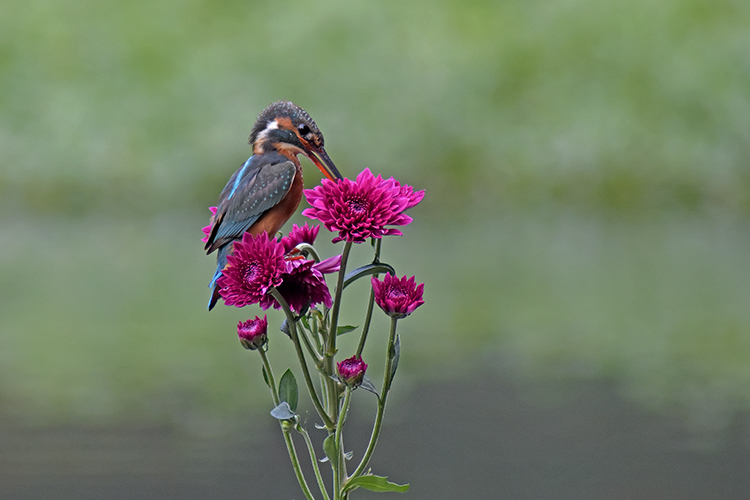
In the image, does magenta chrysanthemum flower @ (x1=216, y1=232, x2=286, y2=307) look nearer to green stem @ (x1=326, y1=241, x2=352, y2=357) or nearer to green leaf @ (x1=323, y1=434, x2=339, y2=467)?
green stem @ (x1=326, y1=241, x2=352, y2=357)

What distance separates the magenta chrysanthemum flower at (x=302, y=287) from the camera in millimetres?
784

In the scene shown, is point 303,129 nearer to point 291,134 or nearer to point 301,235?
point 291,134

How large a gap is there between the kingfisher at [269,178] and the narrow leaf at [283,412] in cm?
16

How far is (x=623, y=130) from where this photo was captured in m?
7.19

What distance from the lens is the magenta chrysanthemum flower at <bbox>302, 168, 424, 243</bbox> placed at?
754mm

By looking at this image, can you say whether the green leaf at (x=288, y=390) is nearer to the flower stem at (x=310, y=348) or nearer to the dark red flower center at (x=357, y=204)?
the flower stem at (x=310, y=348)

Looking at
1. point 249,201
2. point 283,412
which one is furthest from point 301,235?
point 283,412

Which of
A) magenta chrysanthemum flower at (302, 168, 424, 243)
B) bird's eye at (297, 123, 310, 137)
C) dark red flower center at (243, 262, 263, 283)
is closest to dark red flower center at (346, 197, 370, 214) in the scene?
magenta chrysanthemum flower at (302, 168, 424, 243)

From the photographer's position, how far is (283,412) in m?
0.83

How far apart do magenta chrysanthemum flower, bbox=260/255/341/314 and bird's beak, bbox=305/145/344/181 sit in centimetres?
14

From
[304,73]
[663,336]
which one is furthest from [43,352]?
[304,73]

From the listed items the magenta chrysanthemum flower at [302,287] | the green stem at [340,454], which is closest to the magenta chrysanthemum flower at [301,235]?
the magenta chrysanthemum flower at [302,287]

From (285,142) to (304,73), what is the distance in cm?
647

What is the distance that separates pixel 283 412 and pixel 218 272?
6.9 inches
